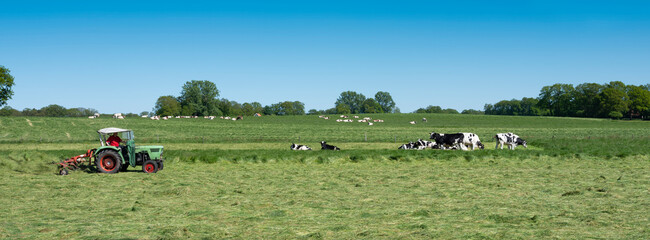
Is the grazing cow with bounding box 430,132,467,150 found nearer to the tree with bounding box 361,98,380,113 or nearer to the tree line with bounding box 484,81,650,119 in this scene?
the tree line with bounding box 484,81,650,119

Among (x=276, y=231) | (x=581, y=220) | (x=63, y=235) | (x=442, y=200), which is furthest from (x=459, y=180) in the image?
(x=63, y=235)

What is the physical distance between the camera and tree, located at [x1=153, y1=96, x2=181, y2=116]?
138 metres

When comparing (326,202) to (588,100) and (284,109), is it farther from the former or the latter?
(284,109)

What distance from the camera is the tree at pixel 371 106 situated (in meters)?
186

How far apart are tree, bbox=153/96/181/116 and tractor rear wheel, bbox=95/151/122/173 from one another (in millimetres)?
121368

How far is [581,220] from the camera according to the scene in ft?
30.2

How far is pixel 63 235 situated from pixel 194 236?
2.18 meters

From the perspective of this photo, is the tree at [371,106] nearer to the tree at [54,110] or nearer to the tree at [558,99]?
the tree at [558,99]

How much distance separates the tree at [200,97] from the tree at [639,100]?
361ft

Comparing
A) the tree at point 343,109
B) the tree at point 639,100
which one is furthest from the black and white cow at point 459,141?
the tree at point 343,109

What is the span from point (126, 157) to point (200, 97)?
372 feet

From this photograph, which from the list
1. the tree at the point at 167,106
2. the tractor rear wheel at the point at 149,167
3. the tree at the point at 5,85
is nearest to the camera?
the tractor rear wheel at the point at 149,167

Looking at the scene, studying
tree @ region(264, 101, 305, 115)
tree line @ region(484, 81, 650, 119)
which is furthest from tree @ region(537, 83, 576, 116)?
tree @ region(264, 101, 305, 115)

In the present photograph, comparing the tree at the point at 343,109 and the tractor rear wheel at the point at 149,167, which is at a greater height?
the tree at the point at 343,109
